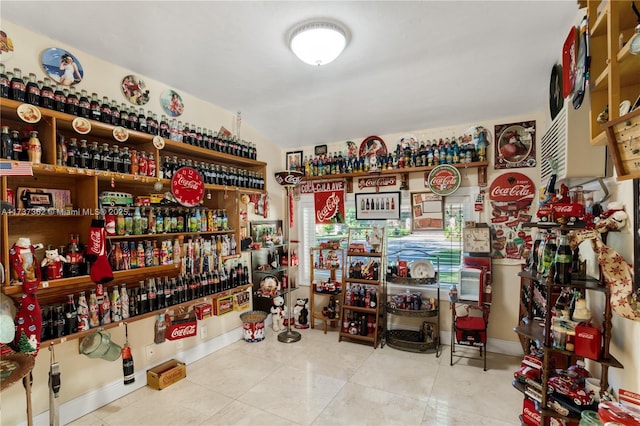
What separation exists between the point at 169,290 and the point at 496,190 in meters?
3.61

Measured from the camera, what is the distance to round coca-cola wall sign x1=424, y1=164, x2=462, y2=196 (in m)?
3.50

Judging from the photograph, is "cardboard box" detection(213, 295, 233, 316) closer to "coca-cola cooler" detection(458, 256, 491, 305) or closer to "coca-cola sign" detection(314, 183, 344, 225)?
"coca-cola sign" detection(314, 183, 344, 225)

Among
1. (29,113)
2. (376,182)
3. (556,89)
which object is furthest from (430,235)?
(29,113)

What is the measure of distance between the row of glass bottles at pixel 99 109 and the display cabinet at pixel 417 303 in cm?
255

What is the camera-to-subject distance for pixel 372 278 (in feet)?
12.3

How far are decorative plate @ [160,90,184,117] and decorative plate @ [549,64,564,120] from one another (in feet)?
11.4

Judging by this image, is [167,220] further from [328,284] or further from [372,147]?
[372,147]

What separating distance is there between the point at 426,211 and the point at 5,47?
400cm

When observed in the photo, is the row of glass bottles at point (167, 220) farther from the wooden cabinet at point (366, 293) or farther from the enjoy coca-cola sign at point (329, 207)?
→ the wooden cabinet at point (366, 293)

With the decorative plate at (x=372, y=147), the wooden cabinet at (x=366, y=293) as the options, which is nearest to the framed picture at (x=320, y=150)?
the decorative plate at (x=372, y=147)

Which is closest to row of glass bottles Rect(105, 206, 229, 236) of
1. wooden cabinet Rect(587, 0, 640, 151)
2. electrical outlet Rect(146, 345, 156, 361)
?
electrical outlet Rect(146, 345, 156, 361)

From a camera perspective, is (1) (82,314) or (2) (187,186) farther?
(2) (187,186)

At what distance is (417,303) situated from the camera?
Result: 140 inches

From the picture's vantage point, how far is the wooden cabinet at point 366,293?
369cm
